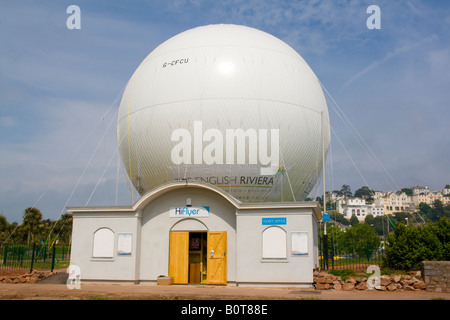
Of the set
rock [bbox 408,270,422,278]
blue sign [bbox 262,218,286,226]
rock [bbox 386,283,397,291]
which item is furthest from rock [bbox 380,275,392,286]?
blue sign [bbox 262,218,286,226]

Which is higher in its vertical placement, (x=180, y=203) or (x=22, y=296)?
(x=180, y=203)

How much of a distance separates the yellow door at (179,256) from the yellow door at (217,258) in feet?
3.34

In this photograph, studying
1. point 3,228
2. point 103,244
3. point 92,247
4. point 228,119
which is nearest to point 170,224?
point 103,244

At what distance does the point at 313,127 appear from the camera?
64.1ft

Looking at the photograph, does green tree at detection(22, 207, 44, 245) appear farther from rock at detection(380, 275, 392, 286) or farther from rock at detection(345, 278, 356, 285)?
rock at detection(380, 275, 392, 286)

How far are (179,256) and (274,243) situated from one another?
13.5ft

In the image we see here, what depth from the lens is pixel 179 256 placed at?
1784 cm

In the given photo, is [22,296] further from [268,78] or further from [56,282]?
[268,78]

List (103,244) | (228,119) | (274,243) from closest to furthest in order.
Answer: (274,243) < (228,119) < (103,244)

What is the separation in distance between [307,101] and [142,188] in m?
8.93

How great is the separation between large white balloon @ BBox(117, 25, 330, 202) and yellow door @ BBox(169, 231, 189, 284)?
8.59 ft

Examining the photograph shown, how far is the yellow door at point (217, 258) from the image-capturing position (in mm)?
17312

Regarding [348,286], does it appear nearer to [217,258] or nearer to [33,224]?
[217,258]

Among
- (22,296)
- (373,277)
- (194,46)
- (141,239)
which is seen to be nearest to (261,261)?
(373,277)
